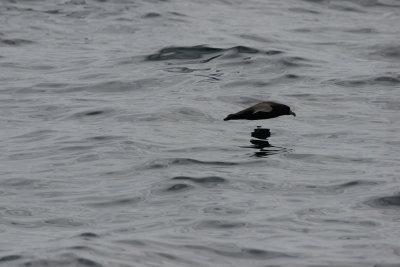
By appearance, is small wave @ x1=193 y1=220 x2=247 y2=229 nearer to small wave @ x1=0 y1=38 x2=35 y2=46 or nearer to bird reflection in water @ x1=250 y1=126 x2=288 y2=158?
bird reflection in water @ x1=250 y1=126 x2=288 y2=158

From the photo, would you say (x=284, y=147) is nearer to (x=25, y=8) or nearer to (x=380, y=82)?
(x=380, y=82)

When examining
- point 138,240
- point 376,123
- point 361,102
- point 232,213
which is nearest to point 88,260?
point 138,240

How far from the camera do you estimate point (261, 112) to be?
15031 millimetres

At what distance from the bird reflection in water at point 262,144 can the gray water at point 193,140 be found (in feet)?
0.31

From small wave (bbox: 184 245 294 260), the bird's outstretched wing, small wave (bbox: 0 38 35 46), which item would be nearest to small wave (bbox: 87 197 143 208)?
small wave (bbox: 184 245 294 260)

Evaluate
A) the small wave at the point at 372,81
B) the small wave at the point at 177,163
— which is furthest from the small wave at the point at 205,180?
the small wave at the point at 372,81

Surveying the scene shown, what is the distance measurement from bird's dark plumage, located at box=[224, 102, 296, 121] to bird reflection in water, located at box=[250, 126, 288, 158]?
1.67ft

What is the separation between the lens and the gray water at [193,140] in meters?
11.2

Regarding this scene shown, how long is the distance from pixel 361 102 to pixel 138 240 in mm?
8718

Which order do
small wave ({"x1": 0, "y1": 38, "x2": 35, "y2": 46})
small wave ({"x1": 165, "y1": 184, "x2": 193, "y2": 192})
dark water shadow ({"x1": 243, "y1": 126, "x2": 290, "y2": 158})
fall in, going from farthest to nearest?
small wave ({"x1": 0, "y1": 38, "x2": 35, "y2": 46}) → dark water shadow ({"x1": 243, "y1": 126, "x2": 290, "y2": 158}) → small wave ({"x1": 165, "y1": 184, "x2": 193, "y2": 192})

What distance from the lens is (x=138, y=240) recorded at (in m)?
11.1

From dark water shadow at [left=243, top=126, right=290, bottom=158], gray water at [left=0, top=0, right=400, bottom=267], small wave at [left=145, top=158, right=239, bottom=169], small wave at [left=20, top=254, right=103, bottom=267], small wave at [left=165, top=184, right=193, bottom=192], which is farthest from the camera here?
dark water shadow at [left=243, top=126, right=290, bottom=158]

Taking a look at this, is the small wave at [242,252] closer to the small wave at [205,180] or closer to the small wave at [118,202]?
the small wave at [118,202]

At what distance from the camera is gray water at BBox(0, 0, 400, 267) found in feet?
36.9
